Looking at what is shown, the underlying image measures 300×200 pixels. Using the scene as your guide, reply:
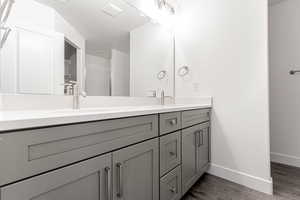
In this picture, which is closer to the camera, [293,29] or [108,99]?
[108,99]

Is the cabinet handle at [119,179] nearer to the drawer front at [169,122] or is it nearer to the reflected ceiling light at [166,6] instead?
the drawer front at [169,122]

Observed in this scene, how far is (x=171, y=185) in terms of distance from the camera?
1186mm

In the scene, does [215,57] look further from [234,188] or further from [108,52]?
[234,188]

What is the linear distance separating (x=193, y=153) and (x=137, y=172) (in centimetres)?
78

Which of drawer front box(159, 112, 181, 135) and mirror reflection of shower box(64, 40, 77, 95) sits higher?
mirror reflection of shower box(64, 40, 77, 95)

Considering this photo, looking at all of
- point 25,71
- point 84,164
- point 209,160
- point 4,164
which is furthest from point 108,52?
point 209,160

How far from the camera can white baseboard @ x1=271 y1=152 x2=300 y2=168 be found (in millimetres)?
2098

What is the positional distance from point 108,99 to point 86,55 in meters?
0.40

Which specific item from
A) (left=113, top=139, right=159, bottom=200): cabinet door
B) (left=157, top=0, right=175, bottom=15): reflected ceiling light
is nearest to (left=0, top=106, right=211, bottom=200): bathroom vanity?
(left=113, top=139, right=159, bottom=200): cabinet door

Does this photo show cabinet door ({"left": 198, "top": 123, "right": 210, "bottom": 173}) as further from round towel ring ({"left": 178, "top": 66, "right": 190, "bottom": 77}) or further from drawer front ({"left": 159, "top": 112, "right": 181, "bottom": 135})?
round towel ring ({"left": 178, "top": 66, "right": 190, "bottom": 77})

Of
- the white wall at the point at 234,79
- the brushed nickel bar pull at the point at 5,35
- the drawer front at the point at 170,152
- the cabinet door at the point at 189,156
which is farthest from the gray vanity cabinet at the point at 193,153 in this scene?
the brushed nickel bar pull at the point at 5,35

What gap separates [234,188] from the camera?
5.32 ft

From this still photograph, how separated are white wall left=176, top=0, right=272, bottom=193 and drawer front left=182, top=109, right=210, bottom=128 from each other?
182 mm

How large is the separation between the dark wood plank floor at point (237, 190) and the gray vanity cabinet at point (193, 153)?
0.13 m
